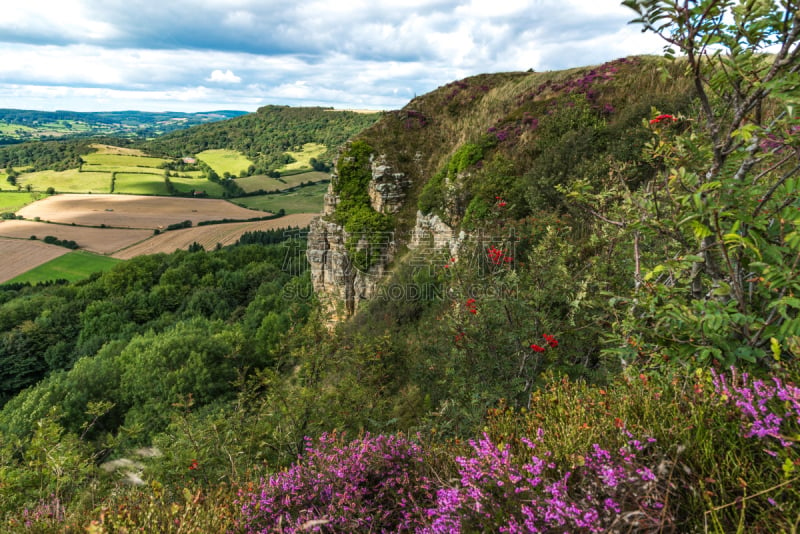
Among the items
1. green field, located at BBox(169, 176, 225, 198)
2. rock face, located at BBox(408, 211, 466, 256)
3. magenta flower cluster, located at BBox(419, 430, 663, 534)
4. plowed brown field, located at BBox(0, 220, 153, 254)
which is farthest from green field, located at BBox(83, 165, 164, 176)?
magenta flower cluster, located at BBox(419, 430, 663, 534)

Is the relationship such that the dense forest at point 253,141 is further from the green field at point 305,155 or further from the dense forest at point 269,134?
the green field at point 305,155

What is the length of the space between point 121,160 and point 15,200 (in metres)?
41.8

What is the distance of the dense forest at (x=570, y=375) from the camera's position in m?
2.15

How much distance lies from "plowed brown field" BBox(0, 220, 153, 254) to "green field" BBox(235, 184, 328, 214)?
2884 centimetres

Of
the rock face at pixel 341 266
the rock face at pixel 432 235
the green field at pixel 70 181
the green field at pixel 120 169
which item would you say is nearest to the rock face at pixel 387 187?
the rock face at pixel 341 266

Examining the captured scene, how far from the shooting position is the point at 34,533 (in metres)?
3.04

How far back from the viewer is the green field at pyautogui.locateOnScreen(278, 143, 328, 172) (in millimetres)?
125812

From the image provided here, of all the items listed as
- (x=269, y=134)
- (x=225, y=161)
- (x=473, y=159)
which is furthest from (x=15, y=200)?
(x=473, y=159)

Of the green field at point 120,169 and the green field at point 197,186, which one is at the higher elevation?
the green field at point 120,169

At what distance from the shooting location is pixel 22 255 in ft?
201

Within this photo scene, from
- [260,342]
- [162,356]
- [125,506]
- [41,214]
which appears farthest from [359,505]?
[41,214]

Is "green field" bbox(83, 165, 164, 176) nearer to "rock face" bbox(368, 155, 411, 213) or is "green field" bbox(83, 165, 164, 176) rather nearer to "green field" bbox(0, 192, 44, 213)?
"green field" bbox(0, 192, 44, 213)

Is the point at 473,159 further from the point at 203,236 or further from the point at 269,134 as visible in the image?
the point at 269,134

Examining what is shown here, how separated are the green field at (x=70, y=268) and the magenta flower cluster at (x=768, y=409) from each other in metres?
68.2
